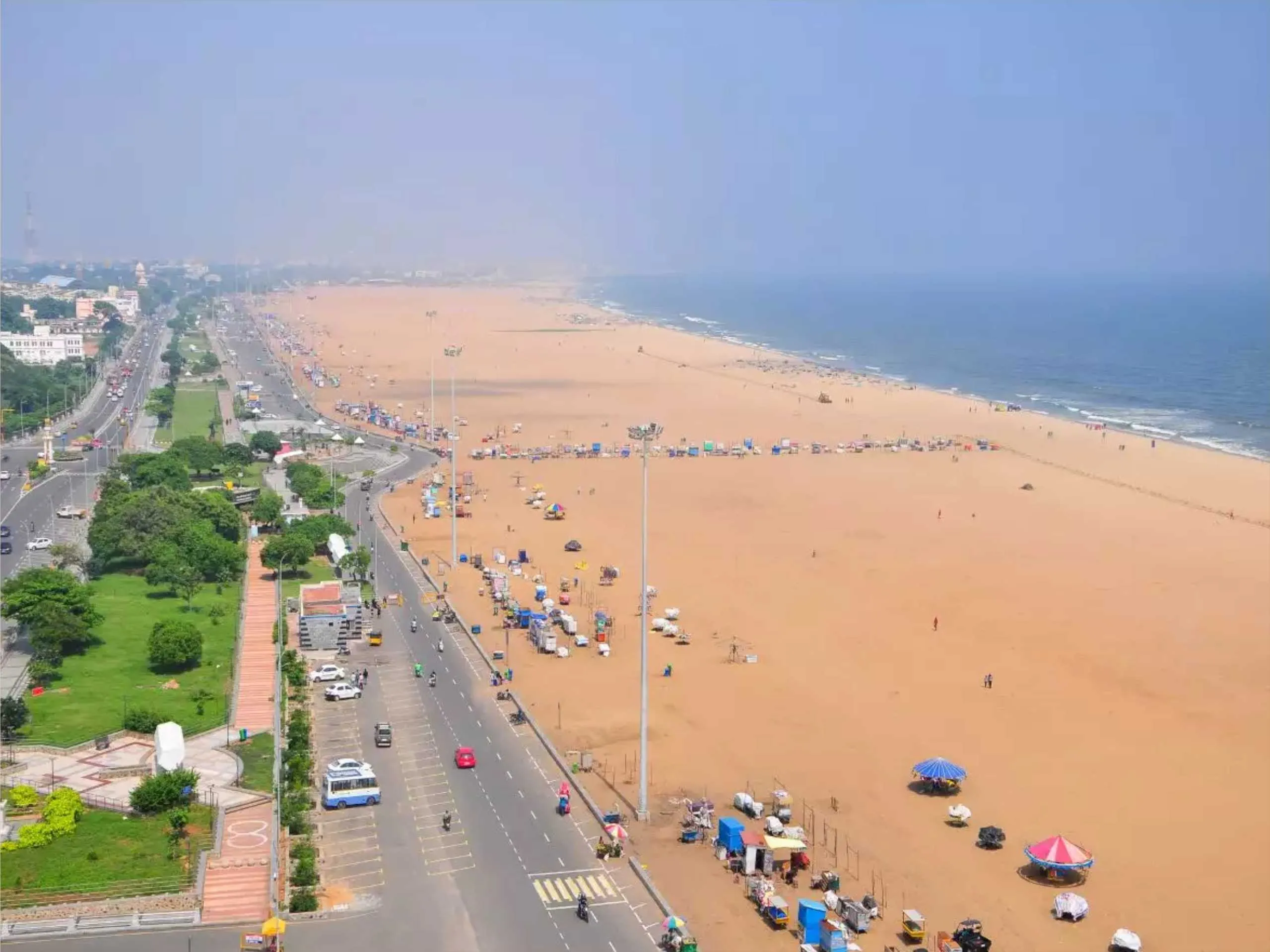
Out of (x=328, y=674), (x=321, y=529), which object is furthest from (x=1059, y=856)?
(x=321, y=529)

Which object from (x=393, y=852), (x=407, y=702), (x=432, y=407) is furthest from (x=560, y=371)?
(x=393, y=852)

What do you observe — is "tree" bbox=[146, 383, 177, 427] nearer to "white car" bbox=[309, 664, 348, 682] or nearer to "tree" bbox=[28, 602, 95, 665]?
"tree" bbox=[28, 602, 95, 665]

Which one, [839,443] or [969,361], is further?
[969,361]

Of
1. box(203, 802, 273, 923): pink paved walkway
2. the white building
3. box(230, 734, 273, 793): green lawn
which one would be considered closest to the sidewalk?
box(203, 802, 273, 923): pink paved walkway

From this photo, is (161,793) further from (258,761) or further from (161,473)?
(161,473)

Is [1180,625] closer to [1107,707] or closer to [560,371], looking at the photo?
[1107,707]

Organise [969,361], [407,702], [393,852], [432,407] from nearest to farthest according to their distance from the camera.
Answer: [393,852]
[407,702]
[432,407]
[969,361]
